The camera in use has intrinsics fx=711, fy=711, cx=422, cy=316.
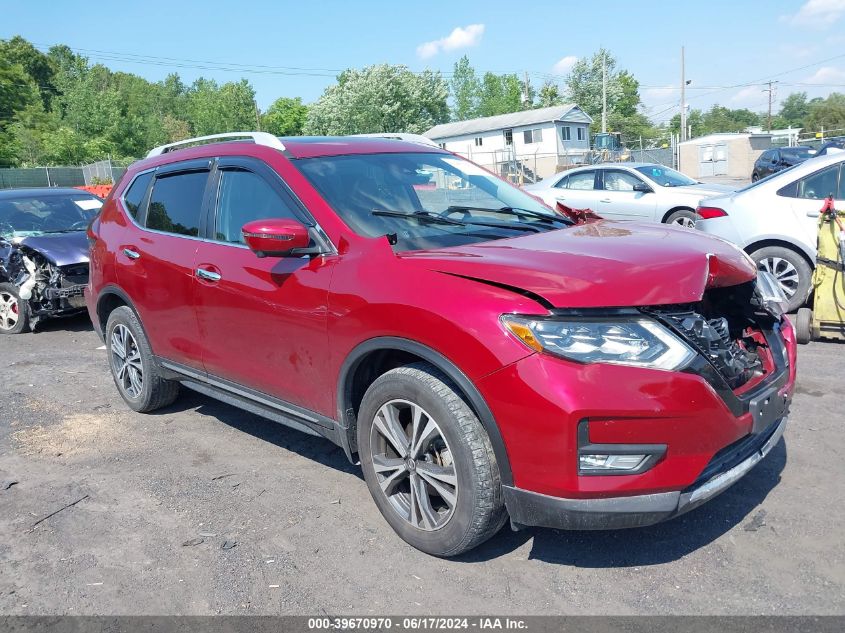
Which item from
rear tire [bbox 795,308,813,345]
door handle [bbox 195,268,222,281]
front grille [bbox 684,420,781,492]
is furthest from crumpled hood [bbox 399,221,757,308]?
rear tire [bbox 795,308,813,345]

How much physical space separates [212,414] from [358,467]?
166cm

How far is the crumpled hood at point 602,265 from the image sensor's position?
8.89 ft

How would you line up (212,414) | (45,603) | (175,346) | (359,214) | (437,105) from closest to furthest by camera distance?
(45,603) → (359,214) → (175,346) → (212,414) → (437,105)

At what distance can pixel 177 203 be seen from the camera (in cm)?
466

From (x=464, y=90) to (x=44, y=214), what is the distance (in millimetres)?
92618

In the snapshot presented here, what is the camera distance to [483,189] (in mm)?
4418

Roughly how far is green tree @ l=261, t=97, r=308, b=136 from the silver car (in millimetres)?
86711

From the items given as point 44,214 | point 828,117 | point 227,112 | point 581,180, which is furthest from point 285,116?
point 44,214

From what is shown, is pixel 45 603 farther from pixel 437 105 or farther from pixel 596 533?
pixel 437 105

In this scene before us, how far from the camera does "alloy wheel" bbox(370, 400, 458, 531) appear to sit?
3051mm

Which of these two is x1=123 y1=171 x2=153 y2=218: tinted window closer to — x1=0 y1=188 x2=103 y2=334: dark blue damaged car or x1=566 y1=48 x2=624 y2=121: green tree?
x1=0 y1=188 x2=103 y2=334: dark blue damaged car

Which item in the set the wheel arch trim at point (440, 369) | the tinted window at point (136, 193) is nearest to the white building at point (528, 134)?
the tinted window at point (136, 193)

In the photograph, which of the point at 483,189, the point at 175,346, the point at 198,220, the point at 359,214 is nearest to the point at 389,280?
the point at 359,214

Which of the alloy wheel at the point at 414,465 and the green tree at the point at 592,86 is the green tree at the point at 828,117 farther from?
the alloy wheel at the point at 414,465
